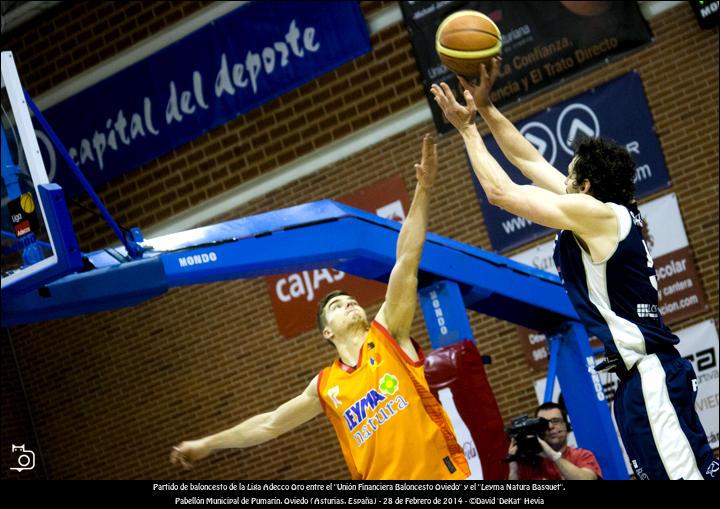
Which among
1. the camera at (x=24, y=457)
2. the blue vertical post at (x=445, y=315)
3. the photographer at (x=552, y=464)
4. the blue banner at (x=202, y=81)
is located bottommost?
the photographer at (x=552, y=464)

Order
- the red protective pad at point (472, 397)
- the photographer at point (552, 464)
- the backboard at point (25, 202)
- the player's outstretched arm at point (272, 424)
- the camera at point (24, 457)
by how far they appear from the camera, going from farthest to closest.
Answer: the camera at point (24, 457), the photographer at point (552, 464), the red protective pad at point (472, 397), the backboard at point (25, 202), the player's outstretched arm at point (272, 424)

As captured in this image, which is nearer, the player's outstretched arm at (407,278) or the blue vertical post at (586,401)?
the player's outstretched arm at (407,278)

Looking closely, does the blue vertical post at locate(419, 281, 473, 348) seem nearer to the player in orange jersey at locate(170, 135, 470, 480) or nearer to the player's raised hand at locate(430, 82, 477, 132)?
the player in orange jersey at locate(170, 135, 470, 480)

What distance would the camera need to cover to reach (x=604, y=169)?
3.89 metres

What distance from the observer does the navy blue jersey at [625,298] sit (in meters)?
3.74

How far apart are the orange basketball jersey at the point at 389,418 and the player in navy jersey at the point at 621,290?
2.99 feet

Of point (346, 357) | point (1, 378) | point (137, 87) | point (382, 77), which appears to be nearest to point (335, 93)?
point (382, 77)

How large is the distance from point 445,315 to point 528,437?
913mm

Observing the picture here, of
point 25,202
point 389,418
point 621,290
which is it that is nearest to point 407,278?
point 389,418

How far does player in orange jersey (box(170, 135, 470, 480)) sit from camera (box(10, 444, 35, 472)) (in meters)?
8.71

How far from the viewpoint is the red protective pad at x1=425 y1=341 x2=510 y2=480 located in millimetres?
5477

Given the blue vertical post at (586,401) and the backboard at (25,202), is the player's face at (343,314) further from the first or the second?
the blue vertical post at (586,401)

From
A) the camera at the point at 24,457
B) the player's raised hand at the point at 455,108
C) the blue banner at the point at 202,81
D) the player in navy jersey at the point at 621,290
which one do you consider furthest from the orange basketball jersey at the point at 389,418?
the camera at the point at 24,457

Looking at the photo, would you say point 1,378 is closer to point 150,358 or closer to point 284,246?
point 150,358
